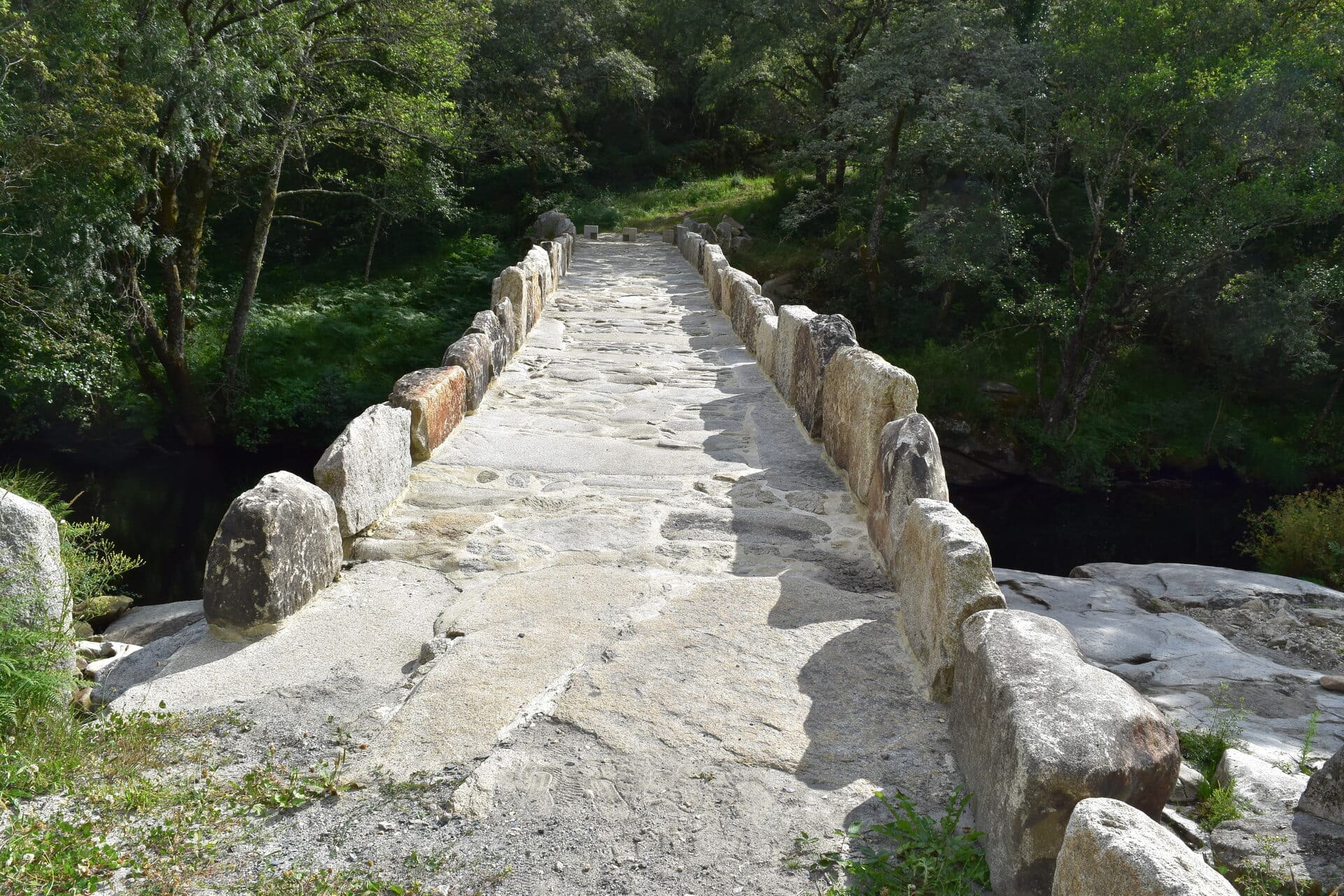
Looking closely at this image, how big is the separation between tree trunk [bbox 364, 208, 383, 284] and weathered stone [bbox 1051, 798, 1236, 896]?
66.4 ft

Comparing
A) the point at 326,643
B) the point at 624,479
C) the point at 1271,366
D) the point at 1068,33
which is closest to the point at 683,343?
the point at 624,479

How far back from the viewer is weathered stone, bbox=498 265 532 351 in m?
9.28

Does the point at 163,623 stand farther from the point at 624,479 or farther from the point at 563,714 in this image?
the point at 563,714

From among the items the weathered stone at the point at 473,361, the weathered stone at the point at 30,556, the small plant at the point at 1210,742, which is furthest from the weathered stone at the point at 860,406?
the weathered stone at the point at 30,556

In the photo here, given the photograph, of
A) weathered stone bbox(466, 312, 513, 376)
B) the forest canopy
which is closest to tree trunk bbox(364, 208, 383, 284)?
the forest canopy

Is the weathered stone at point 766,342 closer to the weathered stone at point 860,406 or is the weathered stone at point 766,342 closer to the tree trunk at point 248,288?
the weathered stone at point 860,406

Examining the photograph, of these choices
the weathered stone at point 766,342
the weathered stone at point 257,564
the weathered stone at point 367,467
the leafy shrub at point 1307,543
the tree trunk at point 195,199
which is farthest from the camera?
the tree trunk at point 195,199

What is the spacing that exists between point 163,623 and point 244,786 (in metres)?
5.84

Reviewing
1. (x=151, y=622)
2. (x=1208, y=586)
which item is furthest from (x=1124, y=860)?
(x=151, y=622)

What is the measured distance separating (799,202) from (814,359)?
15486 millimetres

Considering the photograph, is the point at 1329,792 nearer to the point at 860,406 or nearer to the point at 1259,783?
the point at 1259,783

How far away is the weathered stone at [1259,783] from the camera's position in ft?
12.5

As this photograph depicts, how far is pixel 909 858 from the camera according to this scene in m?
2.35

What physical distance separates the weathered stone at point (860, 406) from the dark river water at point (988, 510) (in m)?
8.84
